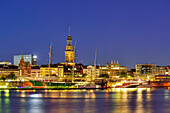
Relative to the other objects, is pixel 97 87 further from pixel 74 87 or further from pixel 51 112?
pixel 51 112

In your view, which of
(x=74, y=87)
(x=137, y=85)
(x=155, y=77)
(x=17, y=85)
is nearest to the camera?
(x=74, y=87)

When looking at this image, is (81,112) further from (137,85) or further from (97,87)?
(137,85)

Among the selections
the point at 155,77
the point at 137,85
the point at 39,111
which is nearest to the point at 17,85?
the point at 137,85

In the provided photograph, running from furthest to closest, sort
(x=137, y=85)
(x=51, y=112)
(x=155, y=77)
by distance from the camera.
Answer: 1. (x=155, y=77)
2. (x=137, y=85)
3. (x=51, y=112)

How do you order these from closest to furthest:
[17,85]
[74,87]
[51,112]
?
[51,112], [74,87], [17,85]

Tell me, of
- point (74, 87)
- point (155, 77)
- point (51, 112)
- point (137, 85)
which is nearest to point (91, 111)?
point (51, 112)

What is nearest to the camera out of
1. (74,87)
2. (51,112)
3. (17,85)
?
(51,112)

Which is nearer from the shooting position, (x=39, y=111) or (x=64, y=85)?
(x=39, y=111)

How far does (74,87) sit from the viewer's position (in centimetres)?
12000

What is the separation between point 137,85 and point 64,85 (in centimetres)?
2192

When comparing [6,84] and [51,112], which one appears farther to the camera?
[6,84]

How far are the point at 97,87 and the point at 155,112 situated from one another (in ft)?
255

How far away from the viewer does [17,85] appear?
13712 cm

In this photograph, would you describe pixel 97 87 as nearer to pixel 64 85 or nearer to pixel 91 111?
pixel 64 85
